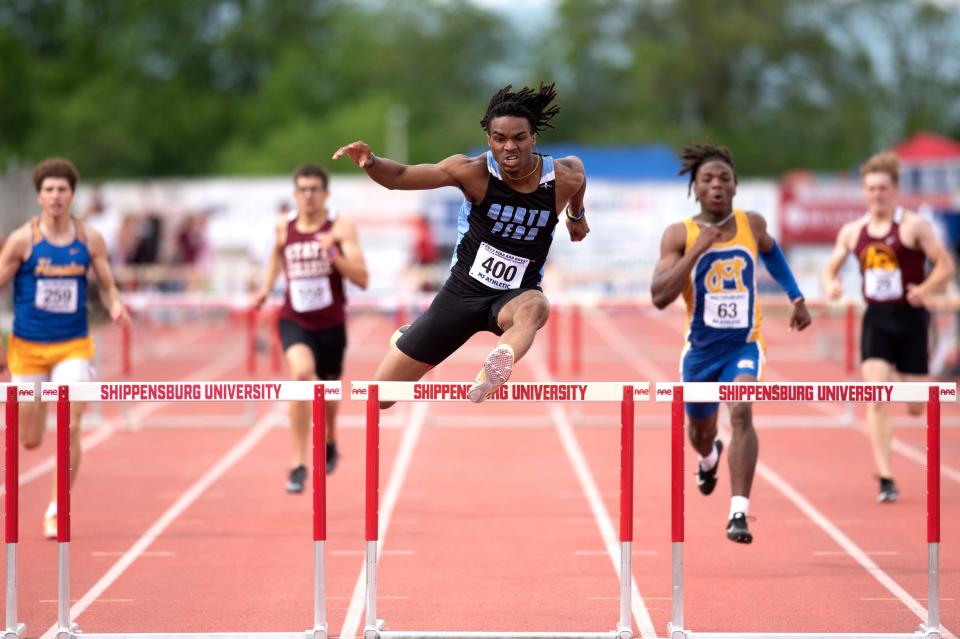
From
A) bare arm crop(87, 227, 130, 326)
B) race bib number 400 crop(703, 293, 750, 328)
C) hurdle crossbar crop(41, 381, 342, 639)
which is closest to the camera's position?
hurdle crossbar crop(41, 381, 342, 639)

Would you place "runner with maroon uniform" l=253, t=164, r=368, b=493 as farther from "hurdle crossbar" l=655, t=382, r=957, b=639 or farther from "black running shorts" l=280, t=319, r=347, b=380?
"hurdle crossbar" l=655, t=382, r=957, b=639

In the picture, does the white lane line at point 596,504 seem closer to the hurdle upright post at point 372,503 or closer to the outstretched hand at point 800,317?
the hurdle upright post at point 372,503

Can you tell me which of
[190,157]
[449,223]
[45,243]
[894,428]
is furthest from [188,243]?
[190,157]

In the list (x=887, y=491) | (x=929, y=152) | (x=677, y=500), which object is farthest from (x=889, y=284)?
(x=929, y=152)

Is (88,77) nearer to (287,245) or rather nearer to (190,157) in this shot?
(190,157)

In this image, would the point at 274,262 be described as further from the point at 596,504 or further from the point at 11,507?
the point at 11,507

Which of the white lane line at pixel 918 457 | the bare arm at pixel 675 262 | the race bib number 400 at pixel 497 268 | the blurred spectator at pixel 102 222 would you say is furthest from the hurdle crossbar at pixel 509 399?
the blurred spectator at pixel 102 222

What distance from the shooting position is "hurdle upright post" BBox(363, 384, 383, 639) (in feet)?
16.9

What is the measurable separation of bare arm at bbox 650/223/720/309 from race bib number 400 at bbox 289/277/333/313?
2663 mm

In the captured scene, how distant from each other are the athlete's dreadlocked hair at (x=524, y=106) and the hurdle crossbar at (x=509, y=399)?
3.77 ft

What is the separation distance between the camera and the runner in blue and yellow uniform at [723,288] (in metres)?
6.55

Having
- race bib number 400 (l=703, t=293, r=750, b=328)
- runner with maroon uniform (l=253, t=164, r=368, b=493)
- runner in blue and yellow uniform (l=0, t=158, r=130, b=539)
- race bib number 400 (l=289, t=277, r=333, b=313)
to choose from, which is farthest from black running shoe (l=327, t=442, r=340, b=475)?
race bib number 400 (l=703, t=293, r=750, b=328)

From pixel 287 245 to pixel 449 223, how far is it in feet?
60.4

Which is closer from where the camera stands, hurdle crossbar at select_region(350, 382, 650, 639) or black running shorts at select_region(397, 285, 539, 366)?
hurdle crossbar at select_region(350, 382, 650, 639)
